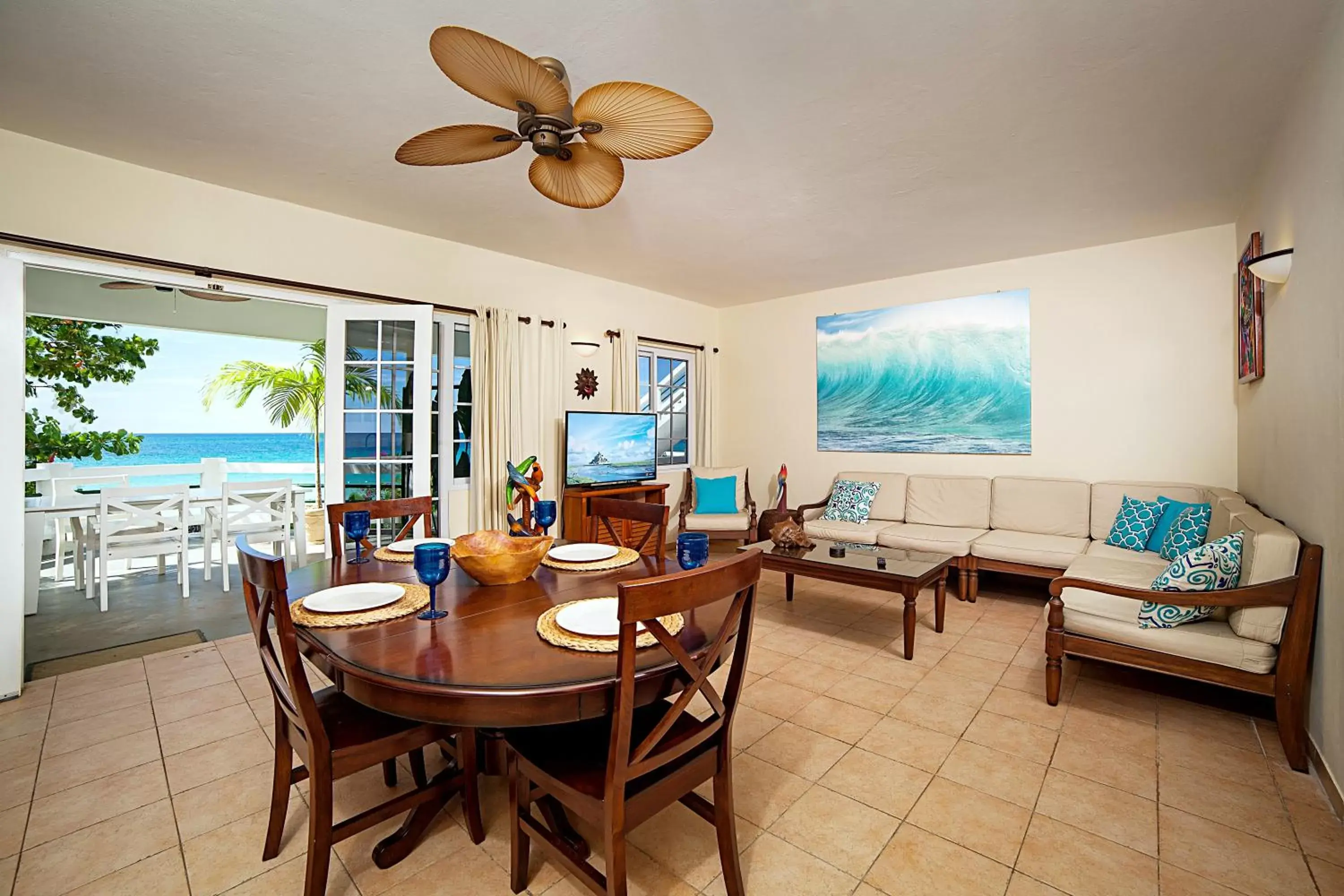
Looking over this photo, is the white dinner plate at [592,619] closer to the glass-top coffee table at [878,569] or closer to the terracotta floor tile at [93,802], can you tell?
the glass-top coffee table at [878,569]

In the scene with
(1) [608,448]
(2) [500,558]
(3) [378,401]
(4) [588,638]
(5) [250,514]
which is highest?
(3) [378,401]

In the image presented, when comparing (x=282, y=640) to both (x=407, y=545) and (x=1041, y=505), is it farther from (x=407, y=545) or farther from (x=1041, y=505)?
(x=1041, y=505)

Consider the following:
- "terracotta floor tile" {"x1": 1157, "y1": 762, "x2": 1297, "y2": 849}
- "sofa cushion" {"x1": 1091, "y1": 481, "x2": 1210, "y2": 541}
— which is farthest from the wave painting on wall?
"terracotta floor tile" {"x1": 1157, "y1": 762, "x2": 1297, "y2": 849}

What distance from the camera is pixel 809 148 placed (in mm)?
2916

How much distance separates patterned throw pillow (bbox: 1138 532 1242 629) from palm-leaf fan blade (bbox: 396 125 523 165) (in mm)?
3158

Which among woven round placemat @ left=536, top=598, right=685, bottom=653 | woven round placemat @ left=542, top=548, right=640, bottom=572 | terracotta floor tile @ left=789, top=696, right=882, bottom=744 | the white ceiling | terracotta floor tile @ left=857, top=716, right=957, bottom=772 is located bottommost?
terracotta floor tile @ left=857, top=716, right=957, bottom=772

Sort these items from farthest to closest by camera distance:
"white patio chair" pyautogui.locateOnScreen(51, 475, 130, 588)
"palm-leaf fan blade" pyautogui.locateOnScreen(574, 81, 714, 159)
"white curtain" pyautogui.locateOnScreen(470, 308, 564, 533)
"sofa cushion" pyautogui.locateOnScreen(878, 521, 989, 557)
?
1. "white curtain" pyautogui.locateOnScreen(470, 308, 564, 533)
2. "white patio chair" pyautogui.locateOnScreen(51, 475, 130, 588)
3. "sofa cushion" pyautogui.locateOnScreen(878, 521, 989, 557)
4. "palm-leaf fan blade" pyautogui.locateOnScreen(574, 81, 714, 159)

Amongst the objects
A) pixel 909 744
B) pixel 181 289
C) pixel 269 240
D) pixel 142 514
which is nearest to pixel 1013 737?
pixel 909 744

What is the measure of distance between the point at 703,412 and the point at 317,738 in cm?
545

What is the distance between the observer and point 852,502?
5.24 metres

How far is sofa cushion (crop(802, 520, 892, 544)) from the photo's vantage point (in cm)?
480

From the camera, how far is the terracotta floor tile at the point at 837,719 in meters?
2.43

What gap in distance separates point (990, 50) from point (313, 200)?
12.2 feet

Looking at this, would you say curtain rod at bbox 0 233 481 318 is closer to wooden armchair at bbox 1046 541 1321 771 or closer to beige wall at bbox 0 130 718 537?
beige wall at bbox 0 130 718 537
